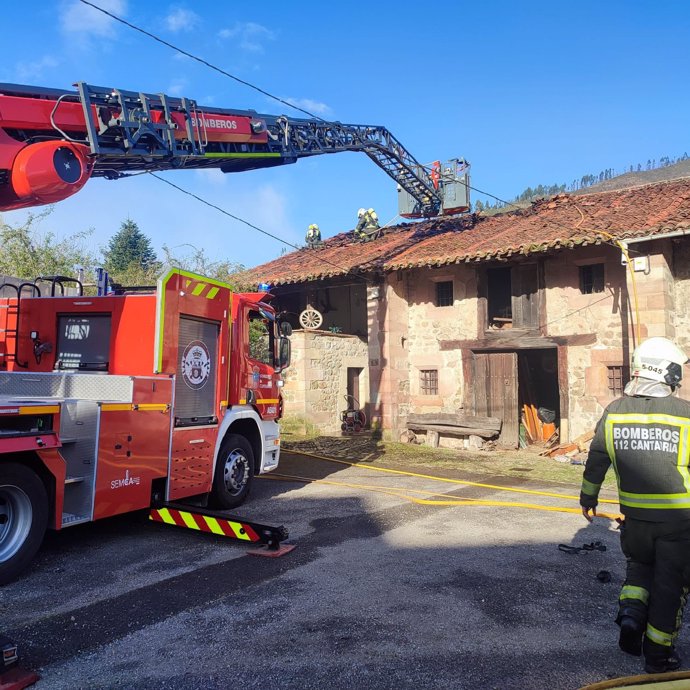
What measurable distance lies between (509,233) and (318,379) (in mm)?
6177

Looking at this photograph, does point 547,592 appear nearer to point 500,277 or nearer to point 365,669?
point 365,669

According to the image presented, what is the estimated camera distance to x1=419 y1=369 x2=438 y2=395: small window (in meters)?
15.9

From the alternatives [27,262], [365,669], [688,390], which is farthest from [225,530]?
[27,262]

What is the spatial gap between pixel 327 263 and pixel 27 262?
880 cm

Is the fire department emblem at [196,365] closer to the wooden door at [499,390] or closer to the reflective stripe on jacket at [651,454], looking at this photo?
the reflective stripe on jacket at [651,454]

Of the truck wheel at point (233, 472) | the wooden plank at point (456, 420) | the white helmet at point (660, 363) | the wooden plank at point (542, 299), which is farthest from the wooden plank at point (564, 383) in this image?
the white helmet at point (660, 363)

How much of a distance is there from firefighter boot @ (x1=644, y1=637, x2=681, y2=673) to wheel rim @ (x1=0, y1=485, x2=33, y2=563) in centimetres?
430

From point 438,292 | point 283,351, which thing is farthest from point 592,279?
point 283,351

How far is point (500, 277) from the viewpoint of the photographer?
15.1 meters

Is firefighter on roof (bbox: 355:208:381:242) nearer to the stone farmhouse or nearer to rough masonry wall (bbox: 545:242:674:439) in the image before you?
the stone farmhouse

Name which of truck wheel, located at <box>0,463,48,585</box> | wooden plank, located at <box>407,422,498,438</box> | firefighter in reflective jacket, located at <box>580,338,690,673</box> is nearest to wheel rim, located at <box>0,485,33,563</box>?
truck wheel, located at <box>0,463,48,585</box>

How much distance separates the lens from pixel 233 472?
720 cm

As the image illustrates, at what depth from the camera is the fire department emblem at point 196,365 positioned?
6367mm

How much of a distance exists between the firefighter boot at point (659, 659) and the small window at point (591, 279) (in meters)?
11.2
